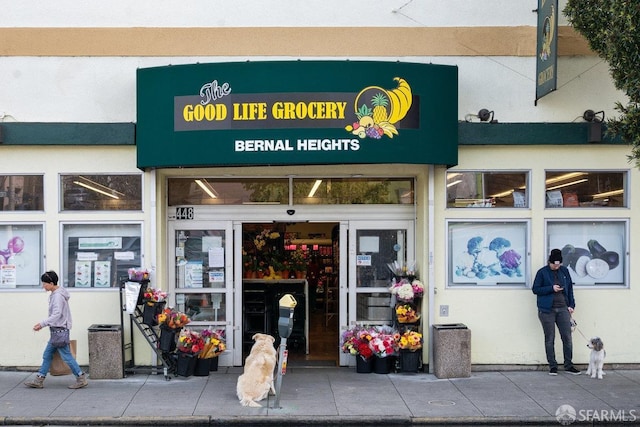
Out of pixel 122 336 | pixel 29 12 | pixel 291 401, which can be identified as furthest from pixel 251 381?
pixel 29 12

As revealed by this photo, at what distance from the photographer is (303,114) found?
32.7 feet

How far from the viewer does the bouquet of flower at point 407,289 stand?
417 inches

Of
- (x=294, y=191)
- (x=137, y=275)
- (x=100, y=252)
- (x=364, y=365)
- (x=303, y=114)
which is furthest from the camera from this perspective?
(x=294, y=191)

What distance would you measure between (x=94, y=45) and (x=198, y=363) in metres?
5.02

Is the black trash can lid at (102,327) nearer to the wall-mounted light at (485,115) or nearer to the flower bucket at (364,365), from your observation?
the flower bucket at (364,365)

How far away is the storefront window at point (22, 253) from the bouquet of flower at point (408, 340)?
555 cm

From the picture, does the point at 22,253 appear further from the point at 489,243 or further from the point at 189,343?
the point at 489,243

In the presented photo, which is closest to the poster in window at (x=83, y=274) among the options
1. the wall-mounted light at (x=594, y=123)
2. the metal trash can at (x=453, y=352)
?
the metal trash can at (x=453, y=352)

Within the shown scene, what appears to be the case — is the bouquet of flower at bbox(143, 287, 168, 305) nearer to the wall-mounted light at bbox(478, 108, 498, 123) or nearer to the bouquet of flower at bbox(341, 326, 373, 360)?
the bouquet of flower at bbox(341, 326, 373, 360)

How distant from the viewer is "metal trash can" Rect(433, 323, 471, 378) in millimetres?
10359

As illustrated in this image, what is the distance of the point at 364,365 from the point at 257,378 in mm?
2284

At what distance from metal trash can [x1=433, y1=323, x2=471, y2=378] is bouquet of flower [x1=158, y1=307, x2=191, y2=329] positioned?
370 cm

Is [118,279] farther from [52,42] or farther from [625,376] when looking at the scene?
[625,376]

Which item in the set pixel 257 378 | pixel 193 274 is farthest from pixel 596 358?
pixel 193 274
